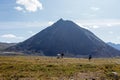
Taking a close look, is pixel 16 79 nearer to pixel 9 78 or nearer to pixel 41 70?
pixel 9 78

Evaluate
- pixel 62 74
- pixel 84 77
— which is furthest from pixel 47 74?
pixel 84 77

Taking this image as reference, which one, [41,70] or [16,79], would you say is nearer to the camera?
[16,79]

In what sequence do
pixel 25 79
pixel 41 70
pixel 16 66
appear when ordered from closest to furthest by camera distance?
pixel 25 79, pixel 41 70, pixel 16 66

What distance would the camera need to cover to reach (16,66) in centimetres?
6781

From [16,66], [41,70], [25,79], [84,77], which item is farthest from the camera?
[16,66]

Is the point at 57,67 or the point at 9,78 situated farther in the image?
the point at 57,67

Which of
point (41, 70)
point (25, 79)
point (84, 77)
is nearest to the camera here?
point (25, 79)

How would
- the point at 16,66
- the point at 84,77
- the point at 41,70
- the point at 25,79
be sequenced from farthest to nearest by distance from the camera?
the point at 16,66 → the point at 41,70 → the point at 84,77 → the point at 25,79

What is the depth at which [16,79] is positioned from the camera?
53.7m

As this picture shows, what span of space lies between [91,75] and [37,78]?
12.0 metres

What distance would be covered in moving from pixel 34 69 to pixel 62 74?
8119 mm

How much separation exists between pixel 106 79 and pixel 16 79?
1732 centimetres

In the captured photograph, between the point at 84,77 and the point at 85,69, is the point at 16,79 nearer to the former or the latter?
the point at 84,77

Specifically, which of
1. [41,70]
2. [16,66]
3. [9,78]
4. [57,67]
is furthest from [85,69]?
[9,78]
